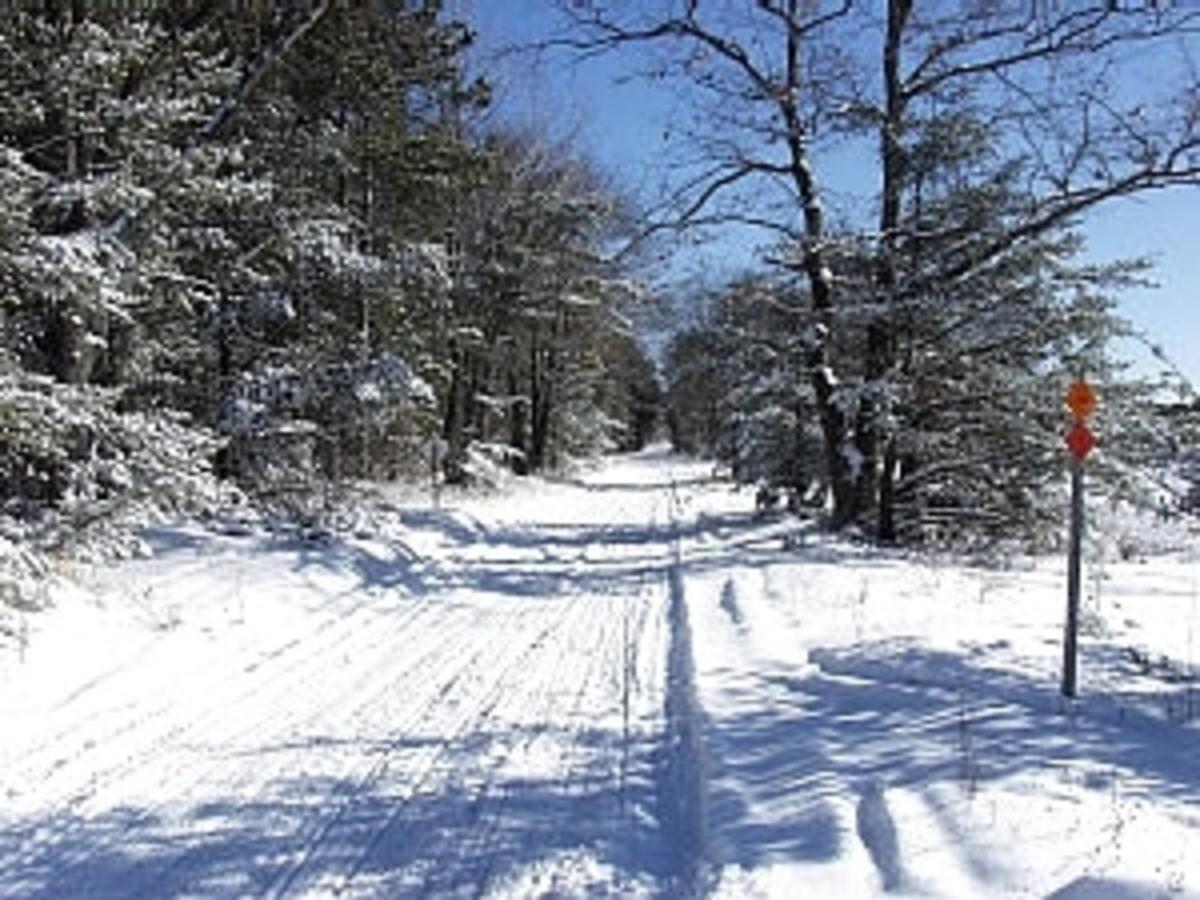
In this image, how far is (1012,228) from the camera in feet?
55.4

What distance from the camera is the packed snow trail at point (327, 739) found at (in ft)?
17.8

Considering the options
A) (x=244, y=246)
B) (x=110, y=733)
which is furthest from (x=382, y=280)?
(x=110, y=733)

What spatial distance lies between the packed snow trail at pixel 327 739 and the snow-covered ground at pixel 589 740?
24mm

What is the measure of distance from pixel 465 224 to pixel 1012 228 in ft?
53.9

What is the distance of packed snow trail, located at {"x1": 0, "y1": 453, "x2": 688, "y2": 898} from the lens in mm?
5414

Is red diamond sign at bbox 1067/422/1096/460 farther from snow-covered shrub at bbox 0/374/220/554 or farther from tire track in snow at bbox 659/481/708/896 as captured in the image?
snow-covered shrub at bbox 0/374/220/554

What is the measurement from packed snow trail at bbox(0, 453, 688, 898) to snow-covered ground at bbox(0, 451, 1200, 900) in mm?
24

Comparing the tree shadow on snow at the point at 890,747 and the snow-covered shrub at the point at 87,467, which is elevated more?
the snow-covered shrub at the point at 87,467

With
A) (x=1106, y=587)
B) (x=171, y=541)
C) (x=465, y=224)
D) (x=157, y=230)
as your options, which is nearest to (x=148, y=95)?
(x=157, y=230)

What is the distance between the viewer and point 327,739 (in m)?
7.43

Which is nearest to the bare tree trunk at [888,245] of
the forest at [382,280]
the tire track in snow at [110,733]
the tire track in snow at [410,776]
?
the forest at [382,280]

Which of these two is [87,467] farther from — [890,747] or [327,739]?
[890,747]

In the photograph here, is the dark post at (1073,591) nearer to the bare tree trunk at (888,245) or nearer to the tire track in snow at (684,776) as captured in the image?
the tire track in snow at (684,776)

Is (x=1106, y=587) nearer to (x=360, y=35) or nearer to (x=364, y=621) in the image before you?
(x=364, y=621)
